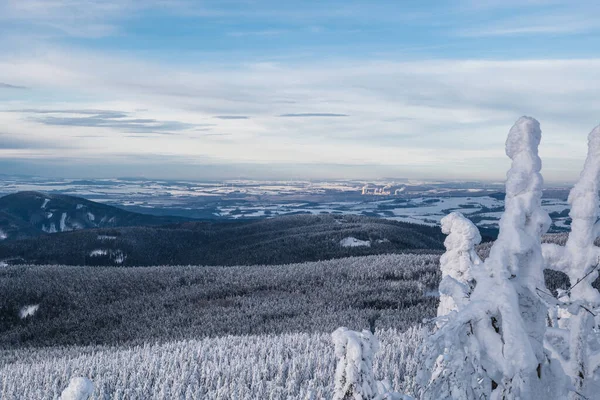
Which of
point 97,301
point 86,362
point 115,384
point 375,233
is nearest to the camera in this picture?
point 115,384

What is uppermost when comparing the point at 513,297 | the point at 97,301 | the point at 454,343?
the point at 513,297

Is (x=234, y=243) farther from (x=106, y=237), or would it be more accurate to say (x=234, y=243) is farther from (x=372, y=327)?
(x=372, y=327)

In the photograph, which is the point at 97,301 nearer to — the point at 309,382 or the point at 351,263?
the point at 351,263

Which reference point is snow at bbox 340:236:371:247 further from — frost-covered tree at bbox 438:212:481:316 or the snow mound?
frost-covered tree at bbox 438:212:481:316

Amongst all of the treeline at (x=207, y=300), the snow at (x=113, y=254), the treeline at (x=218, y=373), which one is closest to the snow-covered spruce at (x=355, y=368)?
the treeline at (x=218, y=373)

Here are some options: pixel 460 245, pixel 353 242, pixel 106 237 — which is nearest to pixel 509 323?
pixel 460 245

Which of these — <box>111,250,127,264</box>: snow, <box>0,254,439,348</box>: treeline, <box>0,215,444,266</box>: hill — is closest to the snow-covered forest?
<box>0,254,439,348</box>: treeline

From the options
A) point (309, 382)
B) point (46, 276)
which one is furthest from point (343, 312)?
point (46, 276)
